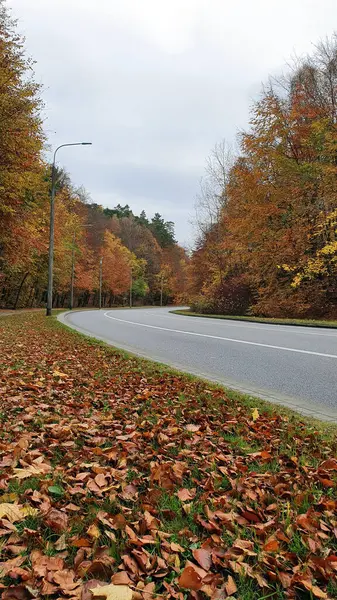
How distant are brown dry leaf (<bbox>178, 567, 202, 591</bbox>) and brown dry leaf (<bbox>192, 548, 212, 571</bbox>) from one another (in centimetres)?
11

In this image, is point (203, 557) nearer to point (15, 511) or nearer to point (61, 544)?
point (61, 544)

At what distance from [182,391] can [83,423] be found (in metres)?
1.64

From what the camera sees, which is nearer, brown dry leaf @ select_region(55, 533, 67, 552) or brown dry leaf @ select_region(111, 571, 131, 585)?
brown dry leaf @ select_region(111, 571, 131, 585)

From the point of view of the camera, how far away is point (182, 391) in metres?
5.18

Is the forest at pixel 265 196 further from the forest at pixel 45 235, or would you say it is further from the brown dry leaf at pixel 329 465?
the brown dry leaf at pixel 329 465

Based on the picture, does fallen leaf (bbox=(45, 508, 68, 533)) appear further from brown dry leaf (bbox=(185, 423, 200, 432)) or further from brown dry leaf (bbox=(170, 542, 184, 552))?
brown dry leaf (bbox=(185, 423, 200, 432))

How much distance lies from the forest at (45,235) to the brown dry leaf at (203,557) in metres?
15.4

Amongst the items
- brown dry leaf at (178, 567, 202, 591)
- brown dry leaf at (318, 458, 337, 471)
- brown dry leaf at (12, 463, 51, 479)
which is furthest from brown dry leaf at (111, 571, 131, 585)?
brown dry leaf at (318, 458, 337, 471)

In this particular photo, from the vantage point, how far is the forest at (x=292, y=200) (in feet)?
66.6

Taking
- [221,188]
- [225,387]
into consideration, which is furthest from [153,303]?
[225,387]

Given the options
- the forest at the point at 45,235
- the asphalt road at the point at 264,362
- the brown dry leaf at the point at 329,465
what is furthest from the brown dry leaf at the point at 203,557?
the forest at the point at 45,235

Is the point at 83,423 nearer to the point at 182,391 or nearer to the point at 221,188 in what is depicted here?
the point at 182,391

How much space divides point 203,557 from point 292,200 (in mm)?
21830

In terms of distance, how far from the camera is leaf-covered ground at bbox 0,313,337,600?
183 cm
